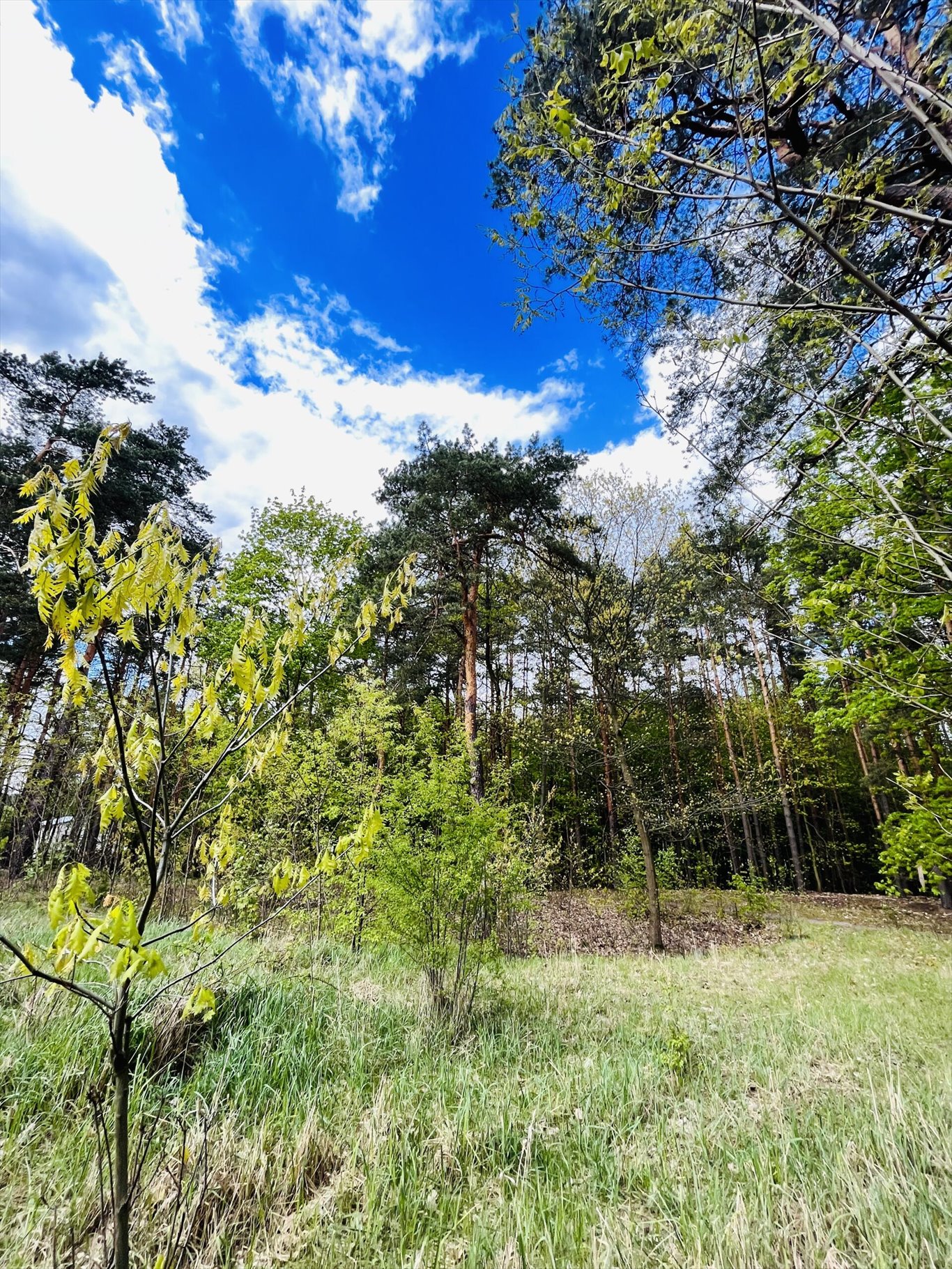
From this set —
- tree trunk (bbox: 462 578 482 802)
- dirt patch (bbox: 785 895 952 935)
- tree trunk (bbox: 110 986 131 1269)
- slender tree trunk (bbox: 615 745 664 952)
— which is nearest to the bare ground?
dirt patch (bbox: 785 895 952 935)

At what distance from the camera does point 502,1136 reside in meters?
2.39

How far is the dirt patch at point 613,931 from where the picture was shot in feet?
26.8

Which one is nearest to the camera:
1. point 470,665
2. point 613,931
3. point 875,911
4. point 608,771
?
point 613,931

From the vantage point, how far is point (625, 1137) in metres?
2.46

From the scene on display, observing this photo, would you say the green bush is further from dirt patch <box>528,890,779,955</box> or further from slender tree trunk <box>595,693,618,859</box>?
slender tree trunk <box>595,693,618,859</box>

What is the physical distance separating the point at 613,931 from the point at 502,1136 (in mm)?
8352

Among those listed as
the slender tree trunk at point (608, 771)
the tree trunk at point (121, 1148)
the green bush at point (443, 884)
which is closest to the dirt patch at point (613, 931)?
the slender tree trunk at point (608, 771)

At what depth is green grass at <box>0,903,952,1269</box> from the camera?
1776 mm

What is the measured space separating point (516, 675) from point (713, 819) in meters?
9.43

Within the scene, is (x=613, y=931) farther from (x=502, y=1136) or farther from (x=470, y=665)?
(x=502, y=1136)

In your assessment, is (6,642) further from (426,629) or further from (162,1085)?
(162,1085)

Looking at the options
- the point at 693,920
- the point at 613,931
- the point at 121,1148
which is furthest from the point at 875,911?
the point at 121,1148

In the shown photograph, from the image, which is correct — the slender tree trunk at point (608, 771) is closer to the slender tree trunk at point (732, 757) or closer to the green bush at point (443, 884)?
the slender tree trunk at point (732, 757)

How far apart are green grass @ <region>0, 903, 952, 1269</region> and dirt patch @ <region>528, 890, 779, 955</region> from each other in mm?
4208
